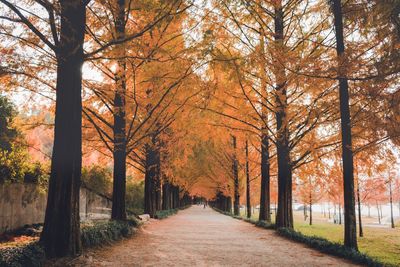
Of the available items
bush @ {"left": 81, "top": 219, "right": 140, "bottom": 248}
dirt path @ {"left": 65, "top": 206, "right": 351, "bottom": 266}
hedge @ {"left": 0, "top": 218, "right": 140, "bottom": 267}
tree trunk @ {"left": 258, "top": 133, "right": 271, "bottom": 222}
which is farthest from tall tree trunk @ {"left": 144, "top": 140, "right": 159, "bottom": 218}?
dirt path @ {"left": 65, "top": 206, "right": 351, "bottom": 266}

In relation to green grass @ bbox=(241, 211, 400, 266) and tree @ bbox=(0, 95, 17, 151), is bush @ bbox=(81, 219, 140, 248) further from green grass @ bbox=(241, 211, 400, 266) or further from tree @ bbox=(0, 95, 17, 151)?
tree @ bbox=(0, 95, 17, 151)

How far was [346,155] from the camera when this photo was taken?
845 centimetres

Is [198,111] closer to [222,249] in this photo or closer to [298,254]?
[222,249]

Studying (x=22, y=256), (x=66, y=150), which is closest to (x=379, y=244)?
(x=66, y=150)

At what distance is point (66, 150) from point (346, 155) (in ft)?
20.6

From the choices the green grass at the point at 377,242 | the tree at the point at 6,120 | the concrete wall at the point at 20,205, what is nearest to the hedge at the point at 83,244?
the concrete wall at the point at 20,205

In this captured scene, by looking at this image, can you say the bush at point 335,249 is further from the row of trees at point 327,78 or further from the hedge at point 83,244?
the hedge at point 83,244

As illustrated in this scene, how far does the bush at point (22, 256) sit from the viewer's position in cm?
429

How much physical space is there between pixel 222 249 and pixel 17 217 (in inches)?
202

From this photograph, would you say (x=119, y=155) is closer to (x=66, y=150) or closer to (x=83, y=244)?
(x=83, y=244)

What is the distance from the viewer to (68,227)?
5.96 metres

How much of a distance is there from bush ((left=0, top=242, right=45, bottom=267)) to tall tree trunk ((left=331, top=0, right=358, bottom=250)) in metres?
6.35

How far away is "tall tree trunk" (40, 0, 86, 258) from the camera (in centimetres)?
587

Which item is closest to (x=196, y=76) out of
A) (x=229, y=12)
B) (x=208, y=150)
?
(x=229, y=12)
